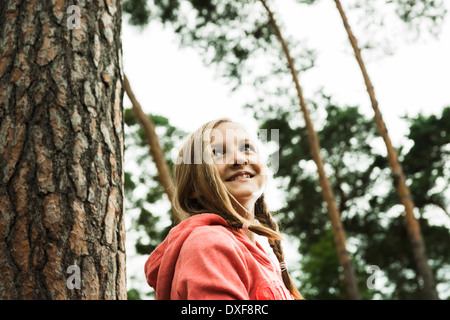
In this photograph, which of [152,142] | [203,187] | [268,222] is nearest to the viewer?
[203,187]

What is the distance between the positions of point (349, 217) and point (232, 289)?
1586 centimetres

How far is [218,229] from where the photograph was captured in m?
1.34

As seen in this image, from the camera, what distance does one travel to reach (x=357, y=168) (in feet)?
51.0

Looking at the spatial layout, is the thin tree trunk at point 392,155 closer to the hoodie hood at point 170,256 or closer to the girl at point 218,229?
the girl at point 218,229

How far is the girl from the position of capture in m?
1.18

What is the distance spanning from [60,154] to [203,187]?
0.49 meters

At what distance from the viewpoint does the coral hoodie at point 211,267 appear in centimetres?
114

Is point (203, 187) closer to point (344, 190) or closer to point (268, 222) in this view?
point (268, 222)

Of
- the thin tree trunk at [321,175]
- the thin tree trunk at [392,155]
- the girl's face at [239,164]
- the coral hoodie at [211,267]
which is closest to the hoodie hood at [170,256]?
the coral hoodie at [211,267]

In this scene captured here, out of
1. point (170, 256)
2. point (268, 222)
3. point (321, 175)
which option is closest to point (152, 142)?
point (321, 175)

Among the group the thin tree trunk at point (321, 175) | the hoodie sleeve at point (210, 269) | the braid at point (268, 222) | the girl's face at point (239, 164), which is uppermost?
the thin tree trunk at point (321, 175)

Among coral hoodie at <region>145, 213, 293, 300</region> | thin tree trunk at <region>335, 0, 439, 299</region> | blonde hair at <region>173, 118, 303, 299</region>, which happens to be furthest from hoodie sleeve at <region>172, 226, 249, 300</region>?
thin tree trunk at <region>335, 0, 439, 299</region>

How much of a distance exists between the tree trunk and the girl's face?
394mm

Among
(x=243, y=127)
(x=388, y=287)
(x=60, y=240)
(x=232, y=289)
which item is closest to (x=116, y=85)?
(x=243, y=127)
